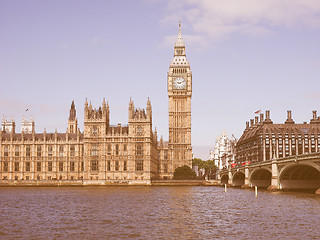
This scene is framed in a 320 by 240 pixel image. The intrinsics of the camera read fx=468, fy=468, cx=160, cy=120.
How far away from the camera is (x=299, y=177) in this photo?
102312 millimetres

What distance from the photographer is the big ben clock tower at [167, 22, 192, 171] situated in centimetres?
18000

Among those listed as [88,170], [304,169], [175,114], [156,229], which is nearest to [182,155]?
[175,114]

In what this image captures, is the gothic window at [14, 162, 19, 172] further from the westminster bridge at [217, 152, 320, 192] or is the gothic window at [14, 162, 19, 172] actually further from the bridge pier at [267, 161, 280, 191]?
the bridge pier at [267, 161, 280, 191]

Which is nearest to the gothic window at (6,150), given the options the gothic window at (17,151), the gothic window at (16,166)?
the gothic window at (17,151)

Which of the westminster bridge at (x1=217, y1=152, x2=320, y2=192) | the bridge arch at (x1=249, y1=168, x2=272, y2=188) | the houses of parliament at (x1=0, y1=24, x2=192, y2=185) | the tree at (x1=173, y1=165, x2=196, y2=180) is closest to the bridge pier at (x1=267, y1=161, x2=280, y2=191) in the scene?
the westminster bridge at (x1=217, y1=152, x2=320, y2=192)

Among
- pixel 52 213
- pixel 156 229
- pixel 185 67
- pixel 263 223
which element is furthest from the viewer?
pixel 185 67

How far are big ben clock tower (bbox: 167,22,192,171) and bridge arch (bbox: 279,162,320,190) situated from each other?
248 ft

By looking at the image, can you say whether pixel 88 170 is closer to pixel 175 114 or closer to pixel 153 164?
pixel 153 164

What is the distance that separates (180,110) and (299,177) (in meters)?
87.4

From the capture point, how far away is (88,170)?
155125mm

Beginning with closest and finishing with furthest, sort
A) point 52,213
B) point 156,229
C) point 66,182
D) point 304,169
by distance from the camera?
1. point 156,229
2. point 52,213
3. point 304,169
4. point 66,182

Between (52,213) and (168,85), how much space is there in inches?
5375

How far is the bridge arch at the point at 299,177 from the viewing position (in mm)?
95269

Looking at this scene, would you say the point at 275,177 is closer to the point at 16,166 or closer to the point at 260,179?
the point at 260,179
